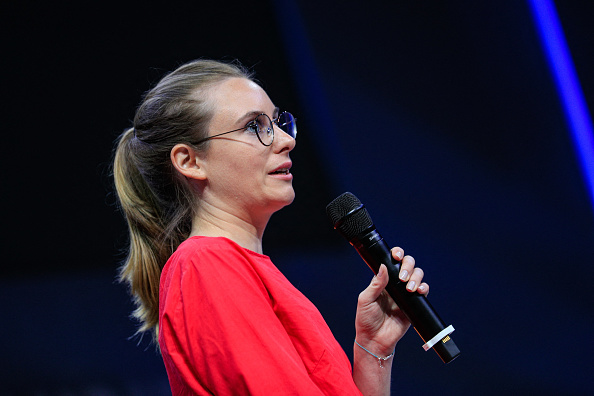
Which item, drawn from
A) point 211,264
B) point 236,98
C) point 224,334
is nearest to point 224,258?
point 211,264

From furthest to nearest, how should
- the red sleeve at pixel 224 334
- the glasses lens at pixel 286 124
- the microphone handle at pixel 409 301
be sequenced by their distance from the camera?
the glasses lens at pixel 286 124 < the microphone handle at pixel 409 301 < the red sleeve at pixel 224 334

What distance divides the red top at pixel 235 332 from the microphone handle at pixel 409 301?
0.52ft

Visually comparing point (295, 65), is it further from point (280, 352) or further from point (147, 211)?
point (280, 352)

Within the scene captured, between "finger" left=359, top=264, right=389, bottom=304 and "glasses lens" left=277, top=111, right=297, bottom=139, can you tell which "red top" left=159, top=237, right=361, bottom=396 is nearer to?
"finger" left=359, top=264, right=389, bottom=304

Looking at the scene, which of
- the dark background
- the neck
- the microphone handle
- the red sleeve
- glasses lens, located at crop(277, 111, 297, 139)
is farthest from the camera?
the dark background

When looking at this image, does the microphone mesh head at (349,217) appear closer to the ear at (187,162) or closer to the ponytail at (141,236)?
the ear at (187,162)

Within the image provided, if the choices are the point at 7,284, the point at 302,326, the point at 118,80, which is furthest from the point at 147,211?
the point at 7,284

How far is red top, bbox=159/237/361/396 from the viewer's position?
2.55 feet

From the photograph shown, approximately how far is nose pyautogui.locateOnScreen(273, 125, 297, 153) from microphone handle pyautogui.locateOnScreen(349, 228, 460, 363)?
263mm

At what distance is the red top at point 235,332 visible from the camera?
778 mm

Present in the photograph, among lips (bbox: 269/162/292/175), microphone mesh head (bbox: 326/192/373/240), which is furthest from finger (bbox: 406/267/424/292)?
lips (bbox: 269/162/292/175)

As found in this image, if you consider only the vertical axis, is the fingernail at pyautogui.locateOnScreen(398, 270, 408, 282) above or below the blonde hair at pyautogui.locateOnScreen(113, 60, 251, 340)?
below

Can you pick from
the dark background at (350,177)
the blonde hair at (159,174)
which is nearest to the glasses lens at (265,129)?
the blonde hair at (159,174)

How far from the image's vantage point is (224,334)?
0.79 metres
